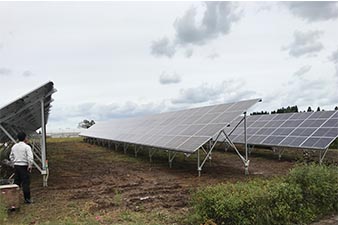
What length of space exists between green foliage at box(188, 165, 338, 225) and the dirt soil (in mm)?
925

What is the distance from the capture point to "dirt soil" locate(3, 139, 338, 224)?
23.0 ft

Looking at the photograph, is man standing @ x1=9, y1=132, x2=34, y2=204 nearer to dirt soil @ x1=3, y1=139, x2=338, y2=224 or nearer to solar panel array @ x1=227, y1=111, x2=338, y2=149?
dirt soil @ x1=3, y1=139, x2=338, y2=224

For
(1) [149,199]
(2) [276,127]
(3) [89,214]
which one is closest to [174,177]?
(1) [149,199]

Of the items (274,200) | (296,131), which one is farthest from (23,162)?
(296,131)

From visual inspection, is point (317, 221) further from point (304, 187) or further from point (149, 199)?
point (149, 199)

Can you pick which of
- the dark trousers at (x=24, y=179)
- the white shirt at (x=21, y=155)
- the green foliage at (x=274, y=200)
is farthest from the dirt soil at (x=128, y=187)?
the white shirt at (x=21, y=155)

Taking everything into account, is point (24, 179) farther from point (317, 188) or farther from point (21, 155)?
point (317, 188)

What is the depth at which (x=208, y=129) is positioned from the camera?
39.4 feet

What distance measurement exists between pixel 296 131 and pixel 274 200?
10.8 meters

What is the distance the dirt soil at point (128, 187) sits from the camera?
701 centimetres

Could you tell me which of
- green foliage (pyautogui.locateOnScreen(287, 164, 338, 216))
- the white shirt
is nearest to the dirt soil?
the white shirt

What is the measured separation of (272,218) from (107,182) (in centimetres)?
669

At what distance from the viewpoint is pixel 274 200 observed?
556 cm

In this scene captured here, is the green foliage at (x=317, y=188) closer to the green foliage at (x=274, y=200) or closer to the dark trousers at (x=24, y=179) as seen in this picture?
the green foliage at (x=274, y=200)
